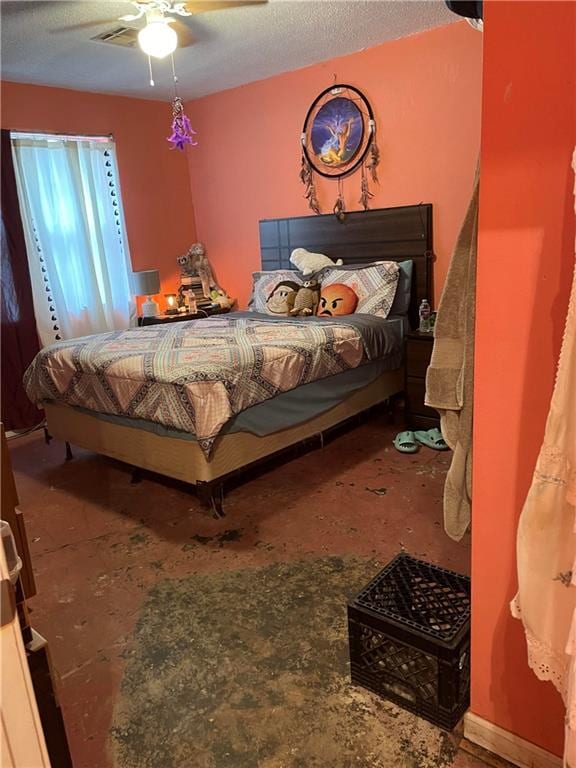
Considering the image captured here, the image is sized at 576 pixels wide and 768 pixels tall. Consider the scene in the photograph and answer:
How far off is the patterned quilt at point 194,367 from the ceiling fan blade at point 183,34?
67.2 inches

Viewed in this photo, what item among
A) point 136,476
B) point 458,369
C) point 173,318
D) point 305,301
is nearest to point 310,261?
point 305,301

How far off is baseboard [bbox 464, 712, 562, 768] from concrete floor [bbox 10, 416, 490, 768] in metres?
0.06

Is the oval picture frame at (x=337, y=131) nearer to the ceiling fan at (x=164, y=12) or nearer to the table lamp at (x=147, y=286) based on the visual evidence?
the ceiling fan at (x=164, y=12)

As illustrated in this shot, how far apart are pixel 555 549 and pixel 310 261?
11.8 feet

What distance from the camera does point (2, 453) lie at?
36.2 inches

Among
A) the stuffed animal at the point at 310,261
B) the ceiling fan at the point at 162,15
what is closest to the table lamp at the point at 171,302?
the stuffed animal at the point at 310,261

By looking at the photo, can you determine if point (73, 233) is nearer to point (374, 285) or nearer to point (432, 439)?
point (374, 285)

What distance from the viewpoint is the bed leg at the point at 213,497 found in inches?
107

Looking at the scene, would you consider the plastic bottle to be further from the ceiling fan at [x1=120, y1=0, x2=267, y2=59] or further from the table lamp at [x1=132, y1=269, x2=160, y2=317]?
the table lamp at [x1=132, y1=269, x2=160, y2=317]

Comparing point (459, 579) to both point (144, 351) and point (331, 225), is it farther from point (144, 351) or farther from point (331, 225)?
point (331, 225)

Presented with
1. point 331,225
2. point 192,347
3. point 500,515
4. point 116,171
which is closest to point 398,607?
point 500,515

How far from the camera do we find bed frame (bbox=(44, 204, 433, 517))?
108 inches

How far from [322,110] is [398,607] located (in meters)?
3.71

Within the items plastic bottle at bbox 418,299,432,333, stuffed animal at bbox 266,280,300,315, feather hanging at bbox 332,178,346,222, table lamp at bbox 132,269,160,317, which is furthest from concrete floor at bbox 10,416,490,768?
feather hanging at bbox 332,178,346,222
